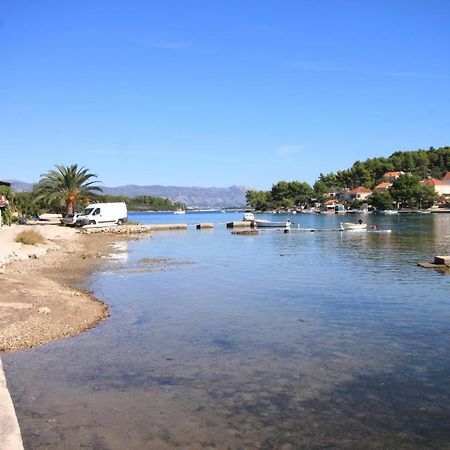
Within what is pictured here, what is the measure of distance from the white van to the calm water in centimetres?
4371

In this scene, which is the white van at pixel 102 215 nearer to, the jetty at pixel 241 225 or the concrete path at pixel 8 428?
the jetty at pixel 241 225

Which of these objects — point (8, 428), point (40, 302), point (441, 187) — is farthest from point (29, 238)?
point (441, 187)

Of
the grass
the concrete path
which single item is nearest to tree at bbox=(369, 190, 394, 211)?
the grass

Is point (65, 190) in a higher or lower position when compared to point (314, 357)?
higher

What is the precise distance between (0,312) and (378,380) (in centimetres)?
955

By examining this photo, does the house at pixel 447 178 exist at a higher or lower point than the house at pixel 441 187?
higher

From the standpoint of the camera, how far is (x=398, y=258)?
115 ft

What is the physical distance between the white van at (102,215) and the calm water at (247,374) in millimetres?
A: 43708

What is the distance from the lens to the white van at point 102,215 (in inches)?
2471

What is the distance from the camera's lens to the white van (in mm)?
62772

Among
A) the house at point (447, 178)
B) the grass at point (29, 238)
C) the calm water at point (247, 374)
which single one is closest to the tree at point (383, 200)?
the house at point (447, 178)

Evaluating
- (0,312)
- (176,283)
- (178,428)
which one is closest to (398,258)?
(176,283)

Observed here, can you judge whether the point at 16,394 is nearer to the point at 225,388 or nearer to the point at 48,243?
the point at 225,388

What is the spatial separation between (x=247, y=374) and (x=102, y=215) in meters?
56.7
